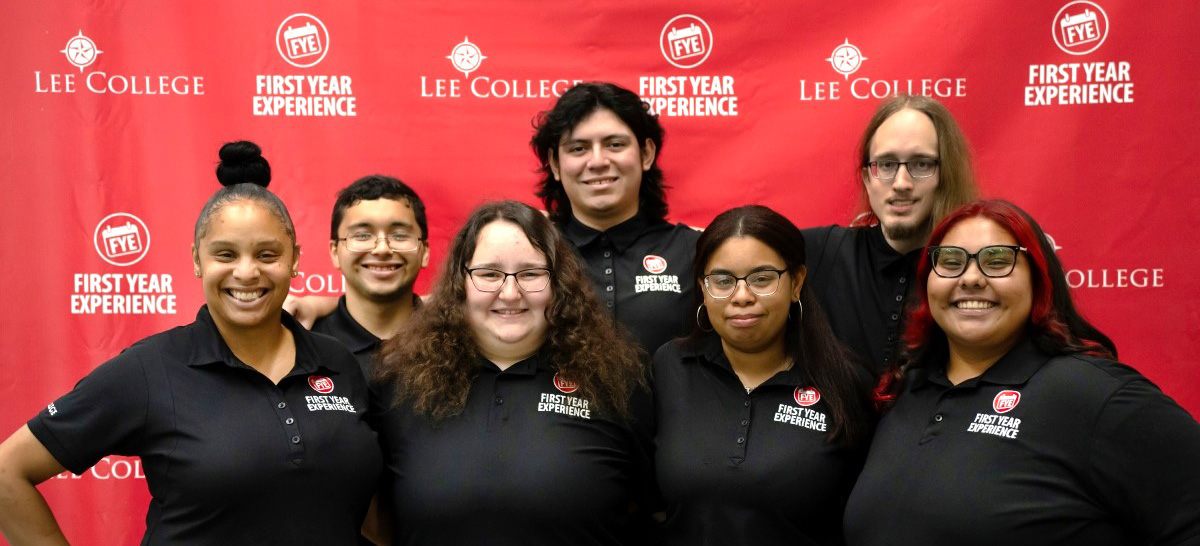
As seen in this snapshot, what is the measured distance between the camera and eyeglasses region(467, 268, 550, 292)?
8.60 ft

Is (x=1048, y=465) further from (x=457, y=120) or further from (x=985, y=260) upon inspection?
(x=457, y=120)

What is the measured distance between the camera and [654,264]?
326 cm

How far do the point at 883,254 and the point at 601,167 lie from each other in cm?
94

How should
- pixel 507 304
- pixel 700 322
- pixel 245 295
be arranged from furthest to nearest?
pixel 700 322, pixel 507 304, pixel 245 295

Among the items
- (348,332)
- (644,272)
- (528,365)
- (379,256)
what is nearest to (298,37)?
(379,256)

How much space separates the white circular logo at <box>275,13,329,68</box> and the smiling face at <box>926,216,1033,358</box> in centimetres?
260

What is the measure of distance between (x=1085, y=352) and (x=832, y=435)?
0.62 metres

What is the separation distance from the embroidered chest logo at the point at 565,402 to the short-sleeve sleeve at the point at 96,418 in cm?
93

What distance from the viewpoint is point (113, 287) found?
3.90 meters

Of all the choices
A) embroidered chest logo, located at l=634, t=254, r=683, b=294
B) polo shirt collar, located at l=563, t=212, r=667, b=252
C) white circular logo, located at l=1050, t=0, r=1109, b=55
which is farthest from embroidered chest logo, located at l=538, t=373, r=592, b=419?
white circular logo, located at l=1050, t=0, r=1109, b=55

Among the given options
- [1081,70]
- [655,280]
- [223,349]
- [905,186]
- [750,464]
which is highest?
[1081,70]

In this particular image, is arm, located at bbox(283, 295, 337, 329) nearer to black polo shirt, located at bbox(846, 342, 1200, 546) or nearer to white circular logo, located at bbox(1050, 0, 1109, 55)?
black polo shirt, located at bbox(846, 342, 1200, 546)

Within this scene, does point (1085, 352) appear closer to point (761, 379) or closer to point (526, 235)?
point (761, 379)

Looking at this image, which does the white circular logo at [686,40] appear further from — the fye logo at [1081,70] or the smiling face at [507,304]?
the smiling face at [507,304]
